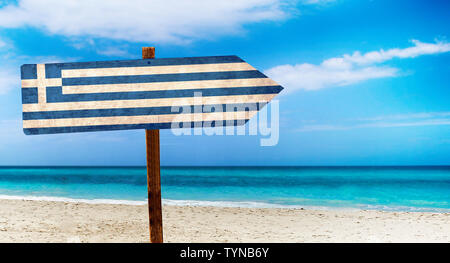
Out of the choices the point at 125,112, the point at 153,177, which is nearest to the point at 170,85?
the point at 125,112

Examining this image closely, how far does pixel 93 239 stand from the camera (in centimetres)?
625

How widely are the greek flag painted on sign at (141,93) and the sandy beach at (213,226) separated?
4244 millimetres

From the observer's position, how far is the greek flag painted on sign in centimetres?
257

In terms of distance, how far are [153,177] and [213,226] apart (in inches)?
206

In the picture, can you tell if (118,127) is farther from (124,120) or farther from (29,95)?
(29,95)

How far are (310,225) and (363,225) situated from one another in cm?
132

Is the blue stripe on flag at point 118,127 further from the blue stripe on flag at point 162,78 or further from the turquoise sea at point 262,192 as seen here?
the turquoise sea at point 262,192

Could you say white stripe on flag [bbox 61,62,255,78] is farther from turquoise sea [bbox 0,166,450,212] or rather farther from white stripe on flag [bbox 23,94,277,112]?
turquoise sea [bbox 0,166,450,212]

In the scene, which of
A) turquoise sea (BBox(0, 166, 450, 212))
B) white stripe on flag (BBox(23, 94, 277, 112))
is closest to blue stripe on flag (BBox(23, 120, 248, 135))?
white stripe on flag (BBox(23, 94, 277, 112))

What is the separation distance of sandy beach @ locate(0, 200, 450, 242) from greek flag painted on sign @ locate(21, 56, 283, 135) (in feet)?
13.9
